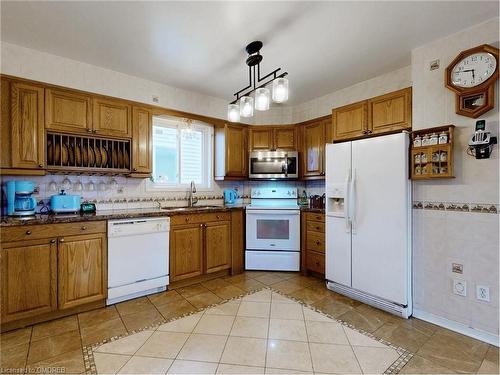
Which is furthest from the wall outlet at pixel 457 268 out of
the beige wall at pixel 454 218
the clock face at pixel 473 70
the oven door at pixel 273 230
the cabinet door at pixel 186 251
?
the cabinet door at pixel 186 251

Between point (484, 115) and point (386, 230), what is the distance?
1186mm

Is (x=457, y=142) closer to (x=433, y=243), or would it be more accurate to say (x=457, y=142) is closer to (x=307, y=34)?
(x=433, y=243)

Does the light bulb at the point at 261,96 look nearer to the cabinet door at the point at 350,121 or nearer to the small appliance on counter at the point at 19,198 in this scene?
the cabinet door at the point at 350,121

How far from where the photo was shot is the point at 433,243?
227 cm

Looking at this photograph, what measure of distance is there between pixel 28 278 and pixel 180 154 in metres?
2.13

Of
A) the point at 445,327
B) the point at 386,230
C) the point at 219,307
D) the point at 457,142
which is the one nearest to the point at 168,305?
the point at 219,307

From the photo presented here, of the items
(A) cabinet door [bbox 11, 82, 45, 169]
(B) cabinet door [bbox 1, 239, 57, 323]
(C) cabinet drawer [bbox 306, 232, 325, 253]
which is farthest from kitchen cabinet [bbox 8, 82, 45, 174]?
(C) cabinet drawer [bbox 306, 232, 325, 253]

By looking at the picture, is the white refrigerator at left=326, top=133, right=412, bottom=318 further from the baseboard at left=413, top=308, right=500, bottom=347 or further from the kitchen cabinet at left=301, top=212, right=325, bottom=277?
the kitchen cabinet at left=301, top=212, right=325, bottom=277

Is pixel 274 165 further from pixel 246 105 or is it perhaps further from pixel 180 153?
pixel 246 105

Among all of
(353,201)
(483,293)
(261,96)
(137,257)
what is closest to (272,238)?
(353,201)

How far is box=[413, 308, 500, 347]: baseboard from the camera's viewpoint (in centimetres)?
193

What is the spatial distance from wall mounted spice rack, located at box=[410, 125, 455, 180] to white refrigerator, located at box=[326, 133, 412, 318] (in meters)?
0.09

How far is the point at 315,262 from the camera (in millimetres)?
3293

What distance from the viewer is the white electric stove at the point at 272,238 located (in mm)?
3479
